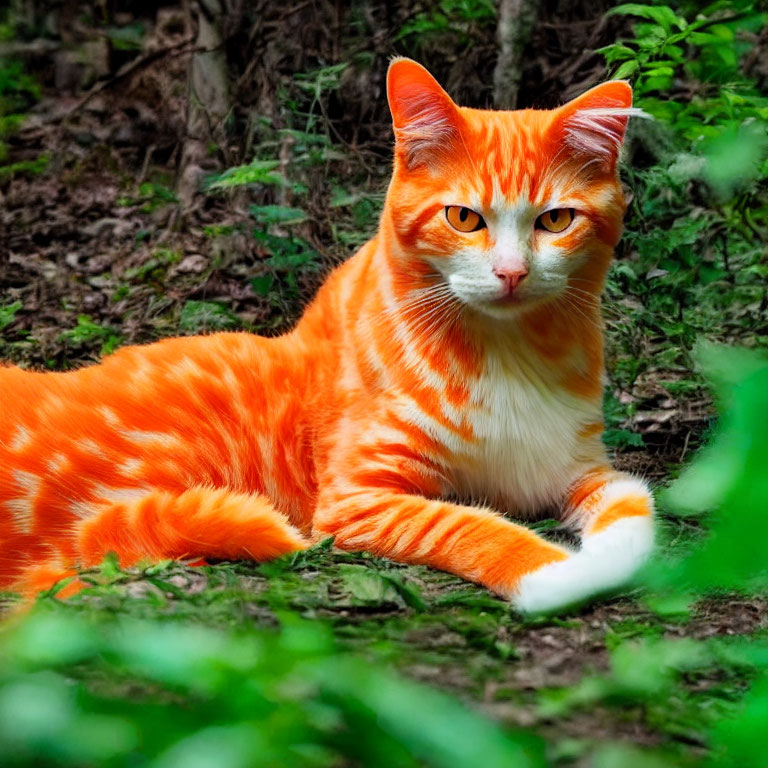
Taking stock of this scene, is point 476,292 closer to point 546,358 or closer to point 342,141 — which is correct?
point 546,358

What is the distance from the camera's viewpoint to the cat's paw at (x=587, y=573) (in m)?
2.02

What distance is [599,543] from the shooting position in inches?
88.6

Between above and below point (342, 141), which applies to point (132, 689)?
below

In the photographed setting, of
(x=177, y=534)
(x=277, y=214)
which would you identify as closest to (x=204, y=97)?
(x=277, y=214)

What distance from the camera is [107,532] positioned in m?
2.32

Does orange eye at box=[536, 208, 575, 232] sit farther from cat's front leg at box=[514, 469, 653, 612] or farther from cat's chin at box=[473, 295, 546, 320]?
cat's front leg at box=[514, 469, 653, 612]

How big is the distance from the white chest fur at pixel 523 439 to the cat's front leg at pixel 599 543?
0.30 ft

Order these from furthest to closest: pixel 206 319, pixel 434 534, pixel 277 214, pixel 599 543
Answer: pixel 206 319
pixel 277 214
pixel 434 534
pixel 599 543

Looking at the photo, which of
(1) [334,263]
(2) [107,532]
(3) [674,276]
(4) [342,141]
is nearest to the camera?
(2) [107,532]

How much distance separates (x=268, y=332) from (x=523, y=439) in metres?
1.96

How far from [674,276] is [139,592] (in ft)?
8.17

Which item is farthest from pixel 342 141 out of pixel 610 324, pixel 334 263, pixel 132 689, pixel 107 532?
pixel 132 689

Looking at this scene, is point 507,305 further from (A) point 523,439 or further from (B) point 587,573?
(B) point 587,573

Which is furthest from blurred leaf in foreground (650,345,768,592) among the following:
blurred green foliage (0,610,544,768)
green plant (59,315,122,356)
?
green plant (59,315,122,356)
